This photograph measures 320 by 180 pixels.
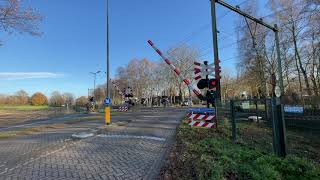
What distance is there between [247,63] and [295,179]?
28.2 m

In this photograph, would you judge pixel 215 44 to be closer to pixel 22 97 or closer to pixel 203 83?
pixel 203 83

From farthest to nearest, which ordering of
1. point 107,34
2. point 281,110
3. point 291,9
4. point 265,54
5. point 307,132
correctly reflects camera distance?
→ 1. point 265,54
2. point 291,9
3. point 107,34
4. point 307,132
5. point 281,110

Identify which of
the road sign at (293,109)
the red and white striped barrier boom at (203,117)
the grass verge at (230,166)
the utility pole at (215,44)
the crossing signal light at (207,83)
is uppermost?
the utility pole at (215,44)

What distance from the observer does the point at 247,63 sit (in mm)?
32500

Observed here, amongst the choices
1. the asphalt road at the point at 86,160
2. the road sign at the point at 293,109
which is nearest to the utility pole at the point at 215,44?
the road sign at the point at 293,109

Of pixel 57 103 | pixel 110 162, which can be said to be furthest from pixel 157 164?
pixel 57 103

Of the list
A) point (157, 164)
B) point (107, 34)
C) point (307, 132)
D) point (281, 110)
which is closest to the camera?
point (157, 164)

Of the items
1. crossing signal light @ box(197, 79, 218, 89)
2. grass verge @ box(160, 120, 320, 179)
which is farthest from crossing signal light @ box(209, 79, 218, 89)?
grass verge @ box(160, 120, 320, 179)

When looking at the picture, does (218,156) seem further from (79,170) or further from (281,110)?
(79,170)

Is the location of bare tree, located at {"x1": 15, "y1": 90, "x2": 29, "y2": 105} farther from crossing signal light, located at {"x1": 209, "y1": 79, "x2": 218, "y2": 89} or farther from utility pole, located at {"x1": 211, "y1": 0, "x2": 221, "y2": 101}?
crossing signal light, located at {"x1": 209, "y1": 79, "x2": 218, "y2": 89}

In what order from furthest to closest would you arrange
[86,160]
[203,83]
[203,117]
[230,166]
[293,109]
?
1. [203,83]
2. [203,117]
3. [293,109]
4. [86,160]
5. [230,166]

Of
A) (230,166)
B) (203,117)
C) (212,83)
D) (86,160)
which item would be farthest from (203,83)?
(86,160)

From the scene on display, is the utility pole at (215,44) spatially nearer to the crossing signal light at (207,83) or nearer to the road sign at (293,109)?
the crossing signal light at (207,83)

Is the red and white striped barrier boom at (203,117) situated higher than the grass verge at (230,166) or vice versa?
the red and white striped barrier boom at (203,117)
